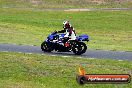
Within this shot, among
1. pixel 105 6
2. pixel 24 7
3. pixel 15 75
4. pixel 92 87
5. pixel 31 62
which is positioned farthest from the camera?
pixel 105 6

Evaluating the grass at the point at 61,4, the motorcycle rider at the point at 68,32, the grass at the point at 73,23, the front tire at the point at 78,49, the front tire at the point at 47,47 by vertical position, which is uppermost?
the motorcycle rider at the point at 68,32

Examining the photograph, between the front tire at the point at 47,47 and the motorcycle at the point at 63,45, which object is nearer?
the motorcycle at the point at 63,45

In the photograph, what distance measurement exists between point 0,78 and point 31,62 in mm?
2656

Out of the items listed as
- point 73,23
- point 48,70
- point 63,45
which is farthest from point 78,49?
point 73,23

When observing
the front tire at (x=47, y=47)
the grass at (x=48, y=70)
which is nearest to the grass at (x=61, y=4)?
the front tire at (x=47, y=47)

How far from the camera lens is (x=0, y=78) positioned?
1305 cm

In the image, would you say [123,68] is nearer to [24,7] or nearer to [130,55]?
[130,55]

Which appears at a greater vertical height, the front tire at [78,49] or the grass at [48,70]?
the grass at [48,70]

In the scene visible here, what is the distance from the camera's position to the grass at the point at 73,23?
1385 inches

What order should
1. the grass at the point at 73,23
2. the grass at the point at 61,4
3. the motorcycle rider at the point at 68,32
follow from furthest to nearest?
1. the grass at the point at 61,4
2. the grass at the point at 73,23
3. the motorcycle rider at the point at 68,32

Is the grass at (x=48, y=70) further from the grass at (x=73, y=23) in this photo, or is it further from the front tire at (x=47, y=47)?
the grass at (x=73, y=23)

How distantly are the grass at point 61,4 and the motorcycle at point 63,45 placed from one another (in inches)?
1581

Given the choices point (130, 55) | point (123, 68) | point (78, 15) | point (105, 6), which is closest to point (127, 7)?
point (105, 6)

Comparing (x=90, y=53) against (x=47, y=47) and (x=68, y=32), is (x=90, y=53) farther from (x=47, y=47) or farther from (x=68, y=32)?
(x=47, y=47)
